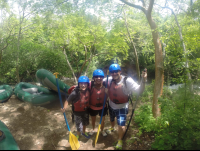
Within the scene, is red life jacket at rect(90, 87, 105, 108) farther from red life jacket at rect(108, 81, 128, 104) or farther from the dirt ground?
the dirt ground

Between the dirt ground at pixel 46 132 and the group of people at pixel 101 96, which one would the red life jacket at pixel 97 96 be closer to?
the group of people at pixel 101 96

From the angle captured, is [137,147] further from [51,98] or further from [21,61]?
[21,61]

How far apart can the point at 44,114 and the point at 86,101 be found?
302 centimetres

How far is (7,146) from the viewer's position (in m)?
2.49

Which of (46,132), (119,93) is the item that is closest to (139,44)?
(119,93)

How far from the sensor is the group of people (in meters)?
2.86

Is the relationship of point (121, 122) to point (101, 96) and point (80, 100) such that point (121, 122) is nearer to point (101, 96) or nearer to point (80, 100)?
point (101, 96)

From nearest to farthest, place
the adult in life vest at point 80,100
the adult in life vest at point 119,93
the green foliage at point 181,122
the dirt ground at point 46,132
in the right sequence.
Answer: the green foliage at point 181,122
the adult in life vest at point 119,93
the adult in life vest at point 80,100
the dirt ground at point 46,132

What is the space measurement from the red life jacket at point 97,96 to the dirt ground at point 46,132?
3.18 feet

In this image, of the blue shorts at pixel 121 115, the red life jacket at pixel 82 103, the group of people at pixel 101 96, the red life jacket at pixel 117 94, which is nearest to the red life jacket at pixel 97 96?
the group of people at pixel 101 96

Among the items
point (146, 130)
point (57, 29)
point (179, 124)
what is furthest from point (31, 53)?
point (179, 124)

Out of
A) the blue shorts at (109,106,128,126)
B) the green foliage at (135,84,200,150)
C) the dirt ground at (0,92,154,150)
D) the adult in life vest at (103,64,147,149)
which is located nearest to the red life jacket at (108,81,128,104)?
the adult in life vest at (103,64,147,149)

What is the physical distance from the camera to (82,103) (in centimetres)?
298

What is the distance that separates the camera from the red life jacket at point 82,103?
297 centimetres
